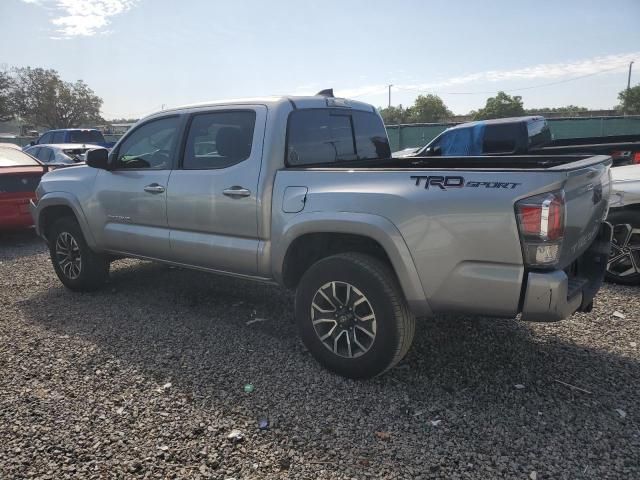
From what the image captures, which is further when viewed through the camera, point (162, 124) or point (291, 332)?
point (162, 124)

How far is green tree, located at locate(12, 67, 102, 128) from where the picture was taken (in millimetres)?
51031

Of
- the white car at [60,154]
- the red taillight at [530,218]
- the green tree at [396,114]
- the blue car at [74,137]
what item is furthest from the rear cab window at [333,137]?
the green tree at [396,114]

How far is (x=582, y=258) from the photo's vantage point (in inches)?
131

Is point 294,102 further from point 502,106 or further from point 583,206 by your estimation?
point 502,106

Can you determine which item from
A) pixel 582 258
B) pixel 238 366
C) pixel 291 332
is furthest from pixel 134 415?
pixel 582 258

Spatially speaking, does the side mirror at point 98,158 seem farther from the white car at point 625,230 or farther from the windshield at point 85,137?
the windshield at point 85,137

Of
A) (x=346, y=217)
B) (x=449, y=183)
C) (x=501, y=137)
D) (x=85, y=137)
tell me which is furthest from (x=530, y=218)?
(x=85, y=137)

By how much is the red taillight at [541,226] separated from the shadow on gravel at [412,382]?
99 cm

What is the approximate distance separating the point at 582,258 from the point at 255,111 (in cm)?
260

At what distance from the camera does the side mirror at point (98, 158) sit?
15.0 ft

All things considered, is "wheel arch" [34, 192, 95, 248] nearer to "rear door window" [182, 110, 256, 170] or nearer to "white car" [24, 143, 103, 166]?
"rear door window" [182, 110, 256, 170]

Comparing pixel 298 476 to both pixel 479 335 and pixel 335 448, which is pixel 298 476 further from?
pixel 479 335

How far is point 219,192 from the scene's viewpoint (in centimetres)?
380

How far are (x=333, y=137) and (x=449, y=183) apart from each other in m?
1.62
